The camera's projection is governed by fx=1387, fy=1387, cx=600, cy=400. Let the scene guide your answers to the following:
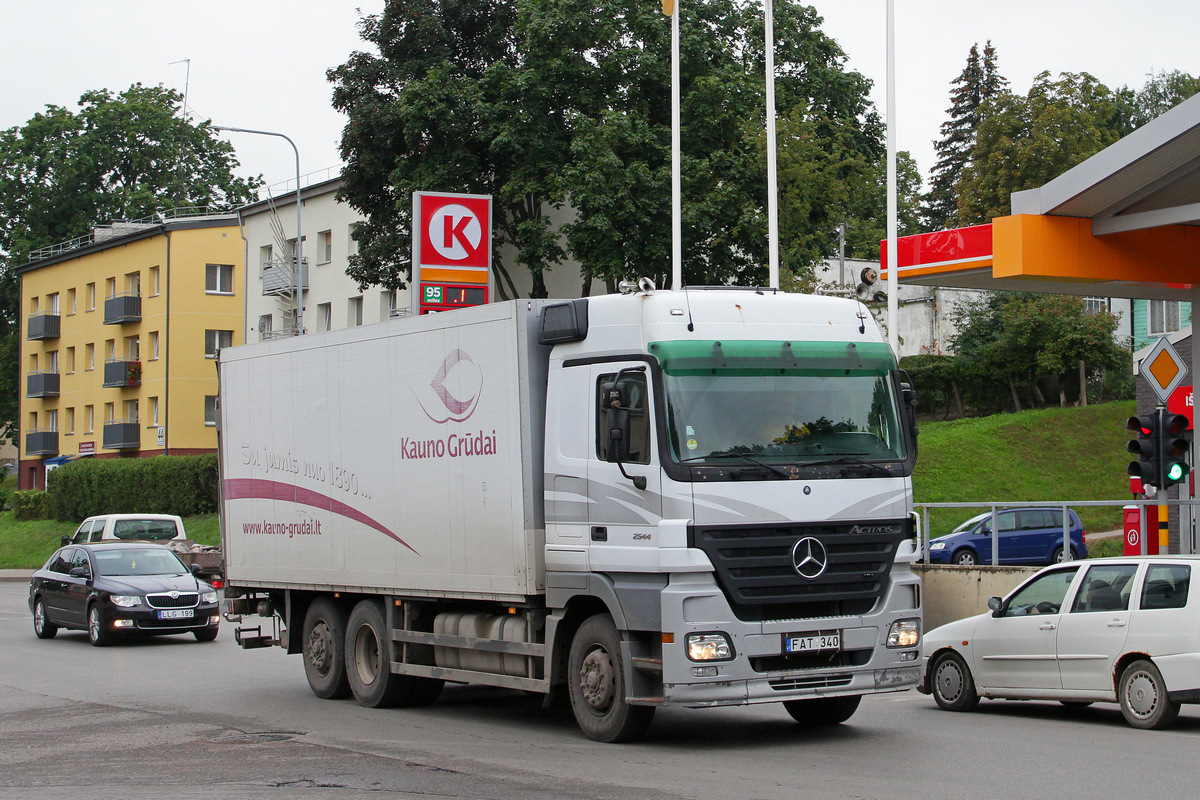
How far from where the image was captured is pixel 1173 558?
11.4m

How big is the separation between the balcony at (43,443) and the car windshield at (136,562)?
53.2 metres

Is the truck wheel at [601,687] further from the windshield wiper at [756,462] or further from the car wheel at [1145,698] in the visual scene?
A: the car wheel at [1145,698]

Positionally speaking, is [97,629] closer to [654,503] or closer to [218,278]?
[654,503]

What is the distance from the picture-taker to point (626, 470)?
9977 mm

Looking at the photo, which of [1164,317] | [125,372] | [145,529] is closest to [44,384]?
[125,372]

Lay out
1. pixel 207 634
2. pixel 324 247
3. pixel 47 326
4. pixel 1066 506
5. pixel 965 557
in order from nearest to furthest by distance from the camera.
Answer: pixel 1066 506 < pixel 207 634 < pixel 965 557 < pixel 324 247 < pixel 47 326

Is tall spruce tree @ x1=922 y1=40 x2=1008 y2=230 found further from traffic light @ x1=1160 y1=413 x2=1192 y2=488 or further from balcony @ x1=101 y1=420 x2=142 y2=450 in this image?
traffic light @ x1=1160 y1=413 x2=1192 y2=488

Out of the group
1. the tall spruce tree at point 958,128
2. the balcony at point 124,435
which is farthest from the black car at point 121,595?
the tall spruce tree at point 958,128

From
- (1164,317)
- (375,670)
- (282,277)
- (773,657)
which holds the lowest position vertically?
(375,670)

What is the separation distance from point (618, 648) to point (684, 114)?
3000 centimetres

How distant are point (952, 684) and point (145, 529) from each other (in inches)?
908

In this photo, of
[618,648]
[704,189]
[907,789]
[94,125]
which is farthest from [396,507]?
[94,125]

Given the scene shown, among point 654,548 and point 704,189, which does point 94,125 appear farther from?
point 654,548

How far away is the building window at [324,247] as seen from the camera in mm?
54406
